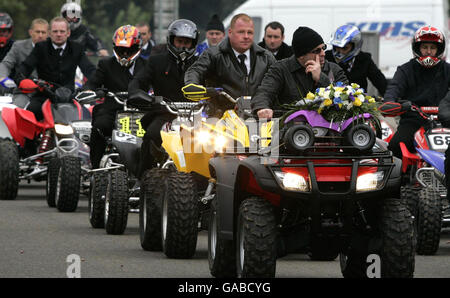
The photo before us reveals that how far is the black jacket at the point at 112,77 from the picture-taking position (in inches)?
687

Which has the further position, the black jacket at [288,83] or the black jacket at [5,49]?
the black jacket at [5,49]

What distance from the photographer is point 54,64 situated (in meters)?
20.5

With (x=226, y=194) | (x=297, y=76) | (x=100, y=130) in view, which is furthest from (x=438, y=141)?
(x=100, y=130)

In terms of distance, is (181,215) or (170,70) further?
(170,70)

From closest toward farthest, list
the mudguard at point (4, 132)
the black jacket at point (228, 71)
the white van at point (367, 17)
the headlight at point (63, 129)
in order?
the black jacket at point (228, 71) → the headlight at point (63, 129) → the mudguard at point (4, 132) → the white van at point (367, 17)

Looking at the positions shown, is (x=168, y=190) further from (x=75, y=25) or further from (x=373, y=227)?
(x=75, y=25)

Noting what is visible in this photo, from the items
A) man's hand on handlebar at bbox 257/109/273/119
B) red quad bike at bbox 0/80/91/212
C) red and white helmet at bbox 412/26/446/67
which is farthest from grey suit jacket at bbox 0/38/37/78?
man's hand on handlebar at bbox 257/109/273/119

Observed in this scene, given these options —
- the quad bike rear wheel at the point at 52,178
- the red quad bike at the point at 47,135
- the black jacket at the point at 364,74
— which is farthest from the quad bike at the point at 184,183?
the red quad bike at the point at 47,135

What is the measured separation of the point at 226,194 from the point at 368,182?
1.17 meters

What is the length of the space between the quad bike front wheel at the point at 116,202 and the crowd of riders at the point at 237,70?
1.10 feet

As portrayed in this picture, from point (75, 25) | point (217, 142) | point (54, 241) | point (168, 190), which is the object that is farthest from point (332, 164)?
point (75, 25)

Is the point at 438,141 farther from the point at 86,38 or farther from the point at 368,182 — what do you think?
the point at 86,38

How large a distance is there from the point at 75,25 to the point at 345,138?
1504 cm

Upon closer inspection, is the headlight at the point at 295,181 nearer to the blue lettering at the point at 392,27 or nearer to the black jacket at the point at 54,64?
the black jacket at the point at 54,64
